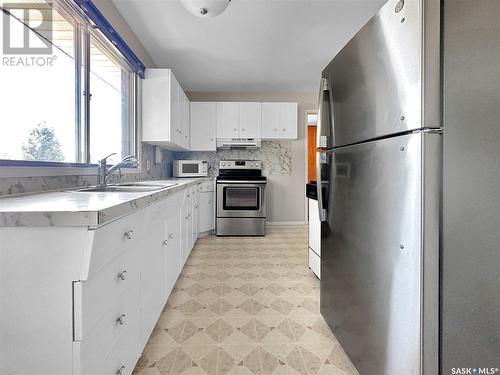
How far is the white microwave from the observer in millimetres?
4352

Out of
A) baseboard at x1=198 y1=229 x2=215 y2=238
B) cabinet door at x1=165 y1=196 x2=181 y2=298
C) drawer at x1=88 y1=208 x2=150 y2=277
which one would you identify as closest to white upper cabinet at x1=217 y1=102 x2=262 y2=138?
baseboard at x1=198 y1=229 x2=215 y2=238

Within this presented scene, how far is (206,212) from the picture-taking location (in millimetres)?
4191

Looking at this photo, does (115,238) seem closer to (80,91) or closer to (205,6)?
(80,91)

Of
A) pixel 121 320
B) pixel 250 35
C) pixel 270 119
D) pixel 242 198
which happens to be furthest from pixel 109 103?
pixel 270 119

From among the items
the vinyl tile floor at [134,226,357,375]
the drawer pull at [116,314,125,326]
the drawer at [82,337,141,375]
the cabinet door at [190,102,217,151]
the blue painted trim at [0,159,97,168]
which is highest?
the cabinet door at [190,102,217,151]

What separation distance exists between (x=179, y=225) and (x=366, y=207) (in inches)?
63.7

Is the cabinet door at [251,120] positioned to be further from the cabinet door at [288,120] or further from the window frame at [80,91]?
the window frame at [80,91]

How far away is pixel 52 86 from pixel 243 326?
188 centimetres

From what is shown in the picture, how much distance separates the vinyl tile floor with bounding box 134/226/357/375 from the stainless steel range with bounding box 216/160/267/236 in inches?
50.3

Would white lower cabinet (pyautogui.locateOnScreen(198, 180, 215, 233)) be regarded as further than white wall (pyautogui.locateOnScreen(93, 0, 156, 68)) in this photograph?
Yes

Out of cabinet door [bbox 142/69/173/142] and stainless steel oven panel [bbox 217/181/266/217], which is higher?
cabinet door [bbox 142/69/173/142]

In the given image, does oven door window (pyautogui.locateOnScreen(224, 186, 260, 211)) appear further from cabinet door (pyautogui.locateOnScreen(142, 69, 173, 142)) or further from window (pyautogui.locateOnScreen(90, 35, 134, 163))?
window (pyautogui.locateOnScreen(90, 35, 134, 163))

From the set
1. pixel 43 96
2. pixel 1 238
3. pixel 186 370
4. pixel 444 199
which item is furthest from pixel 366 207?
pixel 43 96

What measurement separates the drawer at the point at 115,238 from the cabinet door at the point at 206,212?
2.86 m
